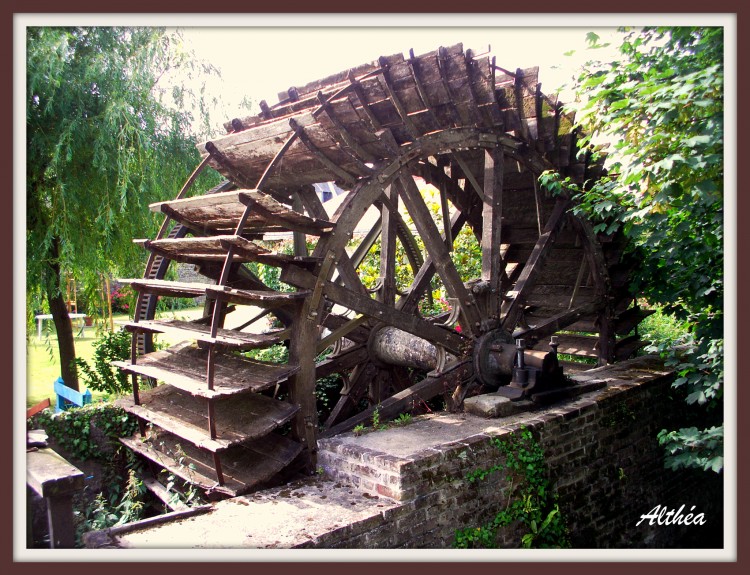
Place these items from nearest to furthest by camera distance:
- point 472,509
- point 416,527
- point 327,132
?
point 416,527
point 472,509
point 327,132

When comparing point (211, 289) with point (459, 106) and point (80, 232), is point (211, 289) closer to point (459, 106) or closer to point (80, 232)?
point (459, 106)

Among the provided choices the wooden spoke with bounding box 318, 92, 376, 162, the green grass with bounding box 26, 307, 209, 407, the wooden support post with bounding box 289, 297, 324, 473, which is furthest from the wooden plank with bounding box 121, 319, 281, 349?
the green grass with bounding box 26, 307, 209, 407

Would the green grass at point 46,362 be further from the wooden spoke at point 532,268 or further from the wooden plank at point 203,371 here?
the wooden spoke at point 532,268

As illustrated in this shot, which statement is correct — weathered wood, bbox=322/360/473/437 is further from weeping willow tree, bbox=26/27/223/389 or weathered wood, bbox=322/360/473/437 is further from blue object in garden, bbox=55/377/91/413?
weeping willow tree, bbox=26/27/223/389

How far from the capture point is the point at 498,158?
560cm

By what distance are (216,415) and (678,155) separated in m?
3.35

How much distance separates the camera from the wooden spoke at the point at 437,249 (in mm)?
4984

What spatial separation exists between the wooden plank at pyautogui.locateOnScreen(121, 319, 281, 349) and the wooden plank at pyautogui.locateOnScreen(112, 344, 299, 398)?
225 mm

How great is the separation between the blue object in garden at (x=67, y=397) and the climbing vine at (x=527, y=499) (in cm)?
334

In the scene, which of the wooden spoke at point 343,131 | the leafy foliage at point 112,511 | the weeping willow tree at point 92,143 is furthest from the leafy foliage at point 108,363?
the wooden spoke at point 343,131

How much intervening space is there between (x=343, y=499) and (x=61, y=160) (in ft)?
14.2

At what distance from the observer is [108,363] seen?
6.71 meters

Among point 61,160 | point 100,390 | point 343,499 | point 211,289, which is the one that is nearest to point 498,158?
point 211,289

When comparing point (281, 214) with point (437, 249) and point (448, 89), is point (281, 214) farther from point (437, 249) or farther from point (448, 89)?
point (448, 89)
